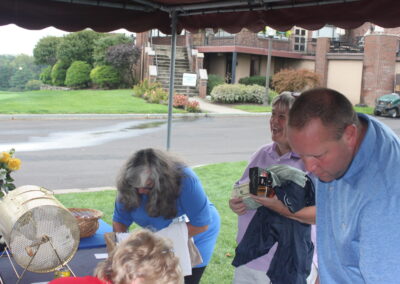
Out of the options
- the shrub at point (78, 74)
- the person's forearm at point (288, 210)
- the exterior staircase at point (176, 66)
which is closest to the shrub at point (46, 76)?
→ the shrub at point (78, 74)

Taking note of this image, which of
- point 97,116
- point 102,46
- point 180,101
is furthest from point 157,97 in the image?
point 102,46

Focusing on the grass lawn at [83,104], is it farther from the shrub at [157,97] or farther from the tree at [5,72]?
the tree at [5,72]

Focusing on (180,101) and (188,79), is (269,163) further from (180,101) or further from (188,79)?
(180,101)

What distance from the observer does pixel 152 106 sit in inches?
763

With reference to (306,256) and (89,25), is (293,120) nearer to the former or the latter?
(306,256)

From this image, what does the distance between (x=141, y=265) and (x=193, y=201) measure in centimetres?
131

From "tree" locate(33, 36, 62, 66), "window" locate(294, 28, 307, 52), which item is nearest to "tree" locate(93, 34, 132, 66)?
"tree" locate(33, 36, 62, 66)

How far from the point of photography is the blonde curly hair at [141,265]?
156cm

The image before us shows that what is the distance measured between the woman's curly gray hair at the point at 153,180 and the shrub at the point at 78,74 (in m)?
25.0

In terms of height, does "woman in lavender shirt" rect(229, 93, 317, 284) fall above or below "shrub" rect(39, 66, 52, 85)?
below

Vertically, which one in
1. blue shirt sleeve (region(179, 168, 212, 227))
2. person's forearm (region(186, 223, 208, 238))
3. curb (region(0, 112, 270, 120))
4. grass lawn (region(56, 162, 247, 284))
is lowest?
grass lawn (region(56, 162, 247, 284))

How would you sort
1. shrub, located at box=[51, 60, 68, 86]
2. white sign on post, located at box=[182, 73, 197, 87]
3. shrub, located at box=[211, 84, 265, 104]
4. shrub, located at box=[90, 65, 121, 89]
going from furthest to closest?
1. shrub, located at box=[51, 60, 68, 86]
2. shrub, located at box=[90, 65, 121, 89]
3. shrub, located at box=[211, 84, 265, 104]
4. white sign on post, located at box=[182, 73, 197, 87]

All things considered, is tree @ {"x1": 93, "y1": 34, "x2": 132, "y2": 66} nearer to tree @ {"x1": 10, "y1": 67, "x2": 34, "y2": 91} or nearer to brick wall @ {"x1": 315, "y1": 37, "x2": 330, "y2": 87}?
brick wall @ {"x1": 315, "y1": 37, "x2": 330, "y2": 87}

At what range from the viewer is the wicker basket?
3311 mm
